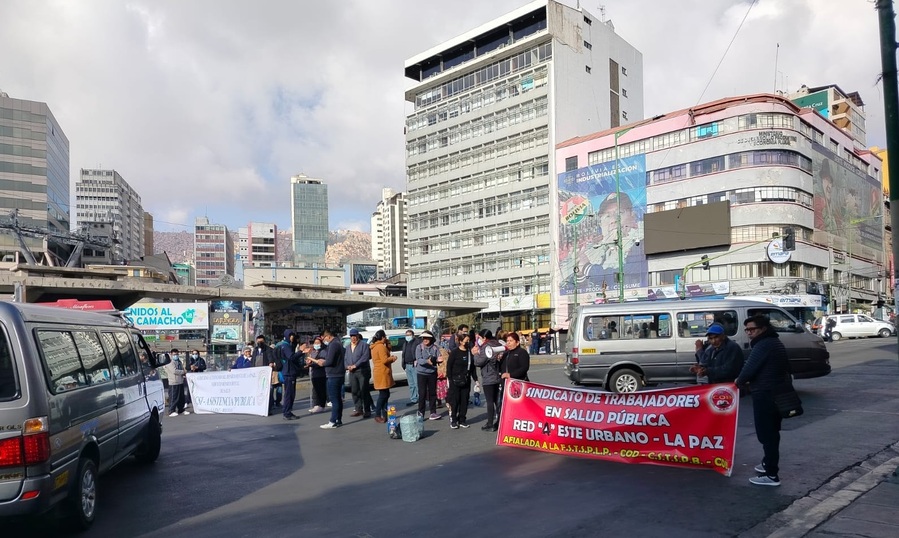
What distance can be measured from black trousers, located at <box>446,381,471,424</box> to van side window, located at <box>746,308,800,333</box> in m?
6.39

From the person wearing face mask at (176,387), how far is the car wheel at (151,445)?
22.7ft

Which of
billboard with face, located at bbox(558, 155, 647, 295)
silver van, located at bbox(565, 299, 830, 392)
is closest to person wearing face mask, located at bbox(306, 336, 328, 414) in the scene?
silver van, located at bbox(565, 299, 830, 392)

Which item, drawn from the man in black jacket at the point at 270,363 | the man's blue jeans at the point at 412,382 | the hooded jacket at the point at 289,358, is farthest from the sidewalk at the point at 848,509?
the man in black jacket at the point at 270,363

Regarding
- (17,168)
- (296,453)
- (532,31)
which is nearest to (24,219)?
(17,168)

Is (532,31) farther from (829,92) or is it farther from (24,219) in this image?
(24,219)

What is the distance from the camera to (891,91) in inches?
283

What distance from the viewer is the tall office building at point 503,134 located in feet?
237

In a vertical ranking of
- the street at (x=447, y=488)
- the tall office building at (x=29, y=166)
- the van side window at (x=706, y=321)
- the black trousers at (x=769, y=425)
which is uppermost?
the tall office building at (x=29, y=166)

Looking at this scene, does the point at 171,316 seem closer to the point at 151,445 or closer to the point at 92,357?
the point at 151,445

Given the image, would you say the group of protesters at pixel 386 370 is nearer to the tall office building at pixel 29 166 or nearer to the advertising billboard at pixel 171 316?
the advertising billboard at pixel 171 316

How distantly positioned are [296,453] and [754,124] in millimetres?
56012

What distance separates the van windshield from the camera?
5.25 m

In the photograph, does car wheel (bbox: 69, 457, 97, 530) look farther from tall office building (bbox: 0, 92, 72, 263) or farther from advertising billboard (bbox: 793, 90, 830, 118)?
advertising billboard (bbox: 793, 90, 830, 118)

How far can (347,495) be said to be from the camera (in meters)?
7.32
